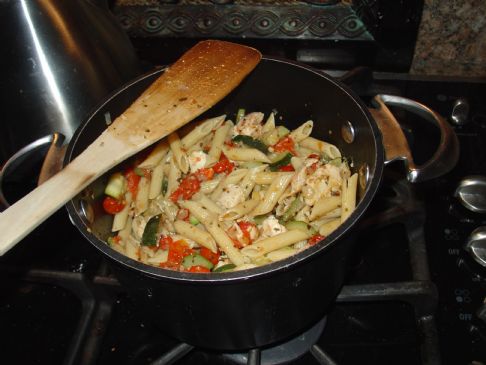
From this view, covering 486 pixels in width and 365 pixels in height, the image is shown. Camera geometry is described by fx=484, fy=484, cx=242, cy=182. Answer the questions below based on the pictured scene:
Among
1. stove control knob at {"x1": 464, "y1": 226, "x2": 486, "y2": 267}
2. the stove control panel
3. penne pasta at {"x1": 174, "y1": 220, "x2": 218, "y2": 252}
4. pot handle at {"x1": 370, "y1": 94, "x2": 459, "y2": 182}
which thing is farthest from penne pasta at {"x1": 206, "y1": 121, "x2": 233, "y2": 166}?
stove control knob at {"x1": 464, "y1": 226, "x2": 486, "y2": 267}

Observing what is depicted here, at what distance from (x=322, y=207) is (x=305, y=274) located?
0.38 m

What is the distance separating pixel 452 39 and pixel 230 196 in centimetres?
109

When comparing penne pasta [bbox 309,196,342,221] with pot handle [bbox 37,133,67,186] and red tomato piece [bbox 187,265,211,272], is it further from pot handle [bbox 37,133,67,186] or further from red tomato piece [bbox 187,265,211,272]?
pot handle [bbox 37,133,67,186]

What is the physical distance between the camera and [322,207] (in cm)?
126

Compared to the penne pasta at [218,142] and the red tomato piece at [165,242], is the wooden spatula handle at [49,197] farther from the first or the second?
the penne pasta at [218,142]

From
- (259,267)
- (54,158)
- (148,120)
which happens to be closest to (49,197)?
(54,158)

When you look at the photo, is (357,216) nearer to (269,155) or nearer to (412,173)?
(412,173)

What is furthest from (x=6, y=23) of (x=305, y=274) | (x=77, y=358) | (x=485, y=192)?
(x=485, y=192)

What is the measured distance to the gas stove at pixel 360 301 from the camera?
1.21 m

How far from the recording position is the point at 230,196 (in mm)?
1325

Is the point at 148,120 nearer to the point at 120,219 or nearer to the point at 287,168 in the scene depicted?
the point at 120,219

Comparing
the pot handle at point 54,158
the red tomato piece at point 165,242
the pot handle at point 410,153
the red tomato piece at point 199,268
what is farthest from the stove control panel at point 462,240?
the pot handle at point 54,158

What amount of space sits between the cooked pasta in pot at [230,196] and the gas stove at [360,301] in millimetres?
159

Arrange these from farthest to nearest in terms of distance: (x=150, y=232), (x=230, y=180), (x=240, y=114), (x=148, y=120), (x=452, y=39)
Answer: (x=452, y=39)
(x=240, y=114)
(x=230, y=180)
(x=150, y=232)
(x=148, y=120)
